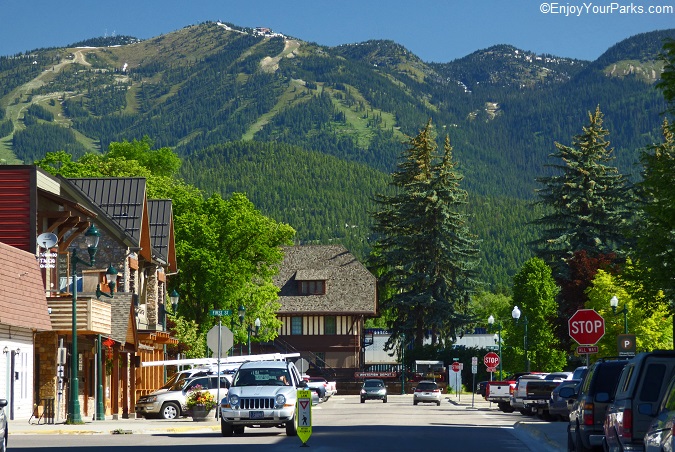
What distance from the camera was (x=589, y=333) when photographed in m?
32.8

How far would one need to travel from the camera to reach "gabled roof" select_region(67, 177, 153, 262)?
58.5 m

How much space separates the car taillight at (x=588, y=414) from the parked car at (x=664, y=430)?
6768 mm

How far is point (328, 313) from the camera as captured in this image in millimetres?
108812

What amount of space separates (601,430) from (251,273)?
5452 cm

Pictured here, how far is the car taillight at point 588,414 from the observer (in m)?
22.5

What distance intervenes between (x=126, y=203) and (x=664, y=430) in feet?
154

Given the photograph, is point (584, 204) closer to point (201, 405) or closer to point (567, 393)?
point (201, 405)

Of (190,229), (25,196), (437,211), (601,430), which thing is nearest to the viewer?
(601,430)

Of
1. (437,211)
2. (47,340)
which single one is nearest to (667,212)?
(47,340)

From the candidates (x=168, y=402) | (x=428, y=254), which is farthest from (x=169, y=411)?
(x=428, y=254)

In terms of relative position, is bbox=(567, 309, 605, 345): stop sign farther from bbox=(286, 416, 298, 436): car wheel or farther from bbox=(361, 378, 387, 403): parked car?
bbox=(361, 378, 387, 403): parked car

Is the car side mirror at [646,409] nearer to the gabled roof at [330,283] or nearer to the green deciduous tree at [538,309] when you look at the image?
the green deciduous tree at [538,309]

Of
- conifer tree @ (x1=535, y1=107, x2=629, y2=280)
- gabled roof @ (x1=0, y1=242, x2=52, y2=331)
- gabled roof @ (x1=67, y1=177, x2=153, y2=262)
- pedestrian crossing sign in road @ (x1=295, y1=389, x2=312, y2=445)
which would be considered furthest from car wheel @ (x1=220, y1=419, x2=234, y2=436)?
conifer tree @ (x1=535, y1=107, x2=629, y2=280)

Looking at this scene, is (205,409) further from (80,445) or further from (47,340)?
(80,445)
